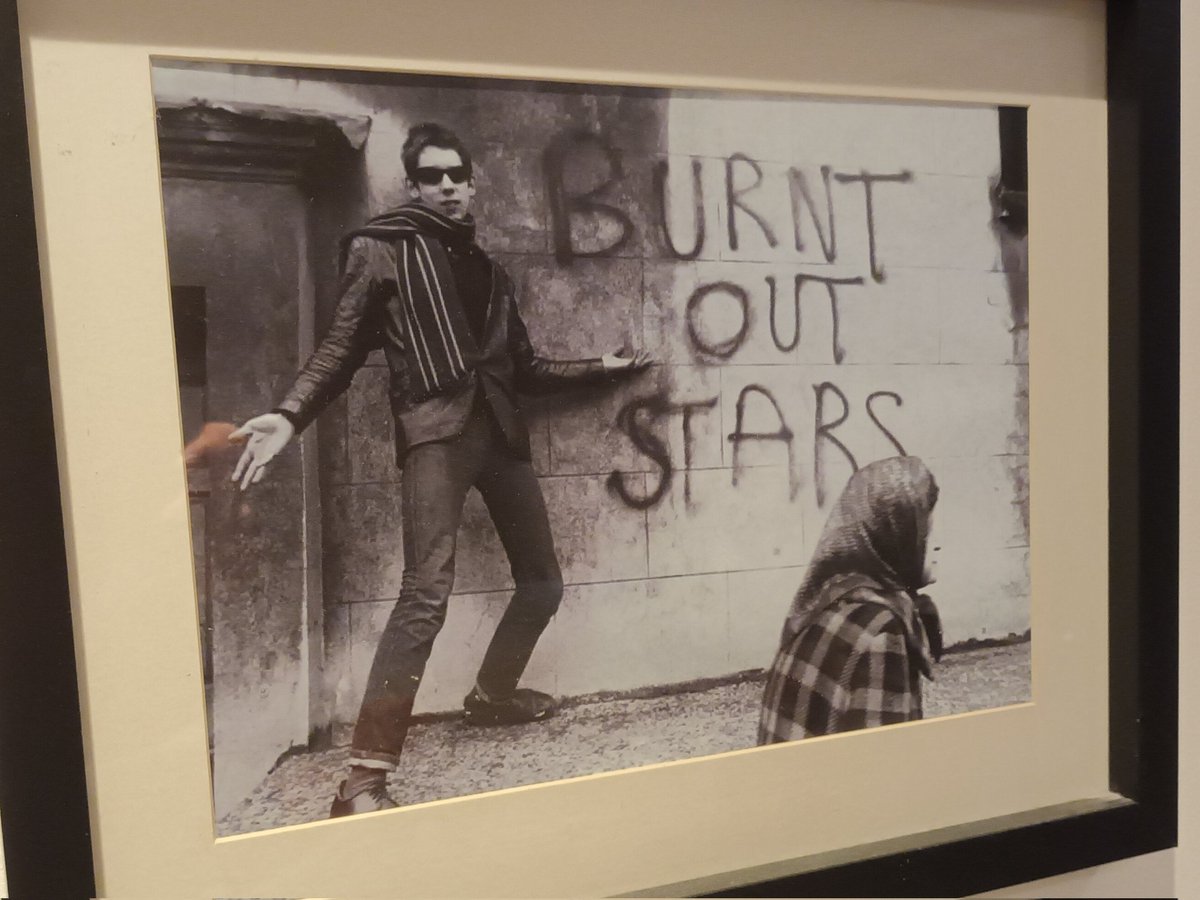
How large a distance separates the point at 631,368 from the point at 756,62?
23cm

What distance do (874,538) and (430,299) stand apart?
1.20 feet

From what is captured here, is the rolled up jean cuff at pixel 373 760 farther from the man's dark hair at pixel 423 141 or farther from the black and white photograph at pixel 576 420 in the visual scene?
the man's dark hair at pixel 423 141

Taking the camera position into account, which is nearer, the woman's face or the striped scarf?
the striped scarf

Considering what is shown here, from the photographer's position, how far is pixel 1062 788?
26.3 inches

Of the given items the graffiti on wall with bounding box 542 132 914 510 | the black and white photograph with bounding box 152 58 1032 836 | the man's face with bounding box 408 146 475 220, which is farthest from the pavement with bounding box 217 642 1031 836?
the man's face with bounding box 408 146 475 220

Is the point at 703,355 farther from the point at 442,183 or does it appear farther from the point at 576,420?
the point at 442,183

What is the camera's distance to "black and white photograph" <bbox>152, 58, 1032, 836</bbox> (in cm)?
50

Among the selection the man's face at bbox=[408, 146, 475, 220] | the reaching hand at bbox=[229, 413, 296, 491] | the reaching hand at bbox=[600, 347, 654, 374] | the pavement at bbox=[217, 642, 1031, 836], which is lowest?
the pavement at bbox=[217, 642, 1031, 836]

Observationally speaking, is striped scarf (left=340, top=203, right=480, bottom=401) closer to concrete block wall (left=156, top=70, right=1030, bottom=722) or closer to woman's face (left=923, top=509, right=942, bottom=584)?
concrete block wall (left=156, top=70, right=1030, bottom=722)

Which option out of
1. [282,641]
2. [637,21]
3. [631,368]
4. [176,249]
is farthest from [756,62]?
[282,641]

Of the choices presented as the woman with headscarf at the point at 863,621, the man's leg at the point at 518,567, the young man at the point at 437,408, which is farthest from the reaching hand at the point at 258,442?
the woman with headscarf at the point at 863,621

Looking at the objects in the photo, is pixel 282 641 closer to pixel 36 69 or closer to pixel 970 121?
pixel 36 69

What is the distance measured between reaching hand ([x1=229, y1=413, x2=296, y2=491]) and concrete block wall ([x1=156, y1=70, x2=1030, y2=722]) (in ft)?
0.10

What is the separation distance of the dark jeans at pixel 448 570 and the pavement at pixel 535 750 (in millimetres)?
23
